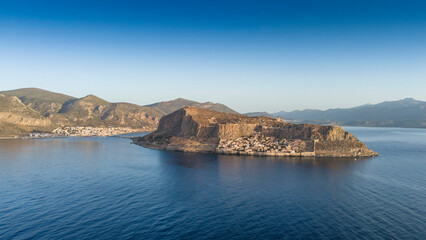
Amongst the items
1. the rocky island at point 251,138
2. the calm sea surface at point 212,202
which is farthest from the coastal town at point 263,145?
the calm sea surface at point 212,202

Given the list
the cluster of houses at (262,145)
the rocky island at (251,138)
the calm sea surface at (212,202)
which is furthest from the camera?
the cluster of houses at (262,145)

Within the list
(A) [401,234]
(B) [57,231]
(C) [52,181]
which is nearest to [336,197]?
(A) [401,234]

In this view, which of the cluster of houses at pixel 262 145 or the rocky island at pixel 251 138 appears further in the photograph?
the cluster of houses at pixel 262 145

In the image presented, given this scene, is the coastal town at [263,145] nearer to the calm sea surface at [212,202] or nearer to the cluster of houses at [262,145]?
the cluster of houses at [262,145]

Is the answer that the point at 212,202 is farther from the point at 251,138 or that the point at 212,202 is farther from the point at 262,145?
the point at 251,138

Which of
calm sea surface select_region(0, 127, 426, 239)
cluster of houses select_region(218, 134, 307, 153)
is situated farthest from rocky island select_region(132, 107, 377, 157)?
calm sea surface select_region(0, 127, 426, 239)

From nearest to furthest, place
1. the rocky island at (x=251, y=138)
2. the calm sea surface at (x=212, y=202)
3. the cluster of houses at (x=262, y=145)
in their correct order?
the calm sea surface at (x=212, y=202) → the rocky island at (x=251, y=138) → the cluster of houses at (x=262, y=145)

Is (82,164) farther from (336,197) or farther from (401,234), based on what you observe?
(401,234)

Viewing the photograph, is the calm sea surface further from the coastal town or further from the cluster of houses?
the cluster of houses
